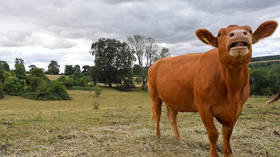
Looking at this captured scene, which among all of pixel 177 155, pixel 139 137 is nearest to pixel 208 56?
pixel 177 155

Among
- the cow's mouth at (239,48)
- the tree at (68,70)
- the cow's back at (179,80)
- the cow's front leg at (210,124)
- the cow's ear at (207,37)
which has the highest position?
the tree at (68,70)

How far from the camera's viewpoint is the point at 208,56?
12.3 feet

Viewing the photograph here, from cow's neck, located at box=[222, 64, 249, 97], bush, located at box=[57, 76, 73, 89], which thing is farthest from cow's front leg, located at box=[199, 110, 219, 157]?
bush, located at box=[57, 76, 73, 89]

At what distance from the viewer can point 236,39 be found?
2564 millimetres

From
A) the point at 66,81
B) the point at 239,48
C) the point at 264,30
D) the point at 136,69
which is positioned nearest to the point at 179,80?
the point at 264,30

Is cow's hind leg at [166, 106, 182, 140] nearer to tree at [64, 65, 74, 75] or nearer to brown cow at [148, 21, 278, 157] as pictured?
brown cow at [148, 21, 278, 157]

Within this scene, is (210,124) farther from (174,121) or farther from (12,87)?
(12,87)

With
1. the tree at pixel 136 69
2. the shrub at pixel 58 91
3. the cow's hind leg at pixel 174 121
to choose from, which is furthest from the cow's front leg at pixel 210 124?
the tree at pixel 136 69

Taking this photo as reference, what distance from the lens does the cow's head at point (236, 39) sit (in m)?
2.56

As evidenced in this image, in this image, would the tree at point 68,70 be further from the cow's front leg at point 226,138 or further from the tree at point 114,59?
the cow's front leg at point 226,138

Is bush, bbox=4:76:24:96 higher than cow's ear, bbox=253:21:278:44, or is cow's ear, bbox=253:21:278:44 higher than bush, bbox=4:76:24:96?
cow's ear, bbox=253:21:278:44

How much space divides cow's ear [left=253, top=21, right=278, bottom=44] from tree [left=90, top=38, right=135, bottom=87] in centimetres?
3902

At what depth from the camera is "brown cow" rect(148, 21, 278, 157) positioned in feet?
8.80

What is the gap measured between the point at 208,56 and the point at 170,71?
1164 millimetres
